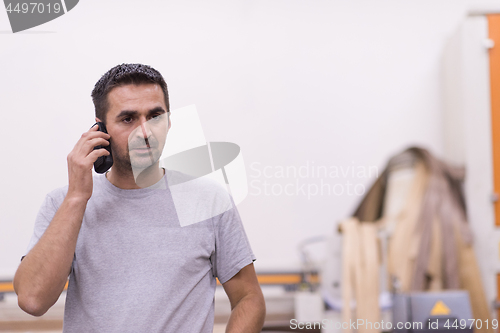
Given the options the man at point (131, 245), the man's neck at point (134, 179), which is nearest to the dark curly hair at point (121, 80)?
the man at point (131, 245)

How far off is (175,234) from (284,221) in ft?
Answer: 2.59

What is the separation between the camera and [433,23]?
1979mm

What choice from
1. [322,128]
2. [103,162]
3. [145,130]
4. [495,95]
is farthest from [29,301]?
[495,95]

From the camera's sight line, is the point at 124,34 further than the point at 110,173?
Yes

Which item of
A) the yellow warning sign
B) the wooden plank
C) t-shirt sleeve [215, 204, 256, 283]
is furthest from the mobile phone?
the wooden plank

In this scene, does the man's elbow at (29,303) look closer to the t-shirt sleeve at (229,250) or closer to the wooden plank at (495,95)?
the t-shirt sleeve at (229,250)

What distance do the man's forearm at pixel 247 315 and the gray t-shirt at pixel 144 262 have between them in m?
0.06

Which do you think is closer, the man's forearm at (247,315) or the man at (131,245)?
the man at (131,245)

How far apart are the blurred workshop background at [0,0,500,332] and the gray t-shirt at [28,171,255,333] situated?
1.60 feet

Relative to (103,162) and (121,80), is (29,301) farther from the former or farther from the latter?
(121,80)

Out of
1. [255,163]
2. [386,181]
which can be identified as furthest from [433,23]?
[255,163]

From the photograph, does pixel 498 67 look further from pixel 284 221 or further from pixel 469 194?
pixel 284 221

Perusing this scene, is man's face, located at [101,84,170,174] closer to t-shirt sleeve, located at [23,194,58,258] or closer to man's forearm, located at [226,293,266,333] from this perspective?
t-shirt sleeve, located at [23,194,58,258]

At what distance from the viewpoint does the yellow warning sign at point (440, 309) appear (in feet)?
5.57
